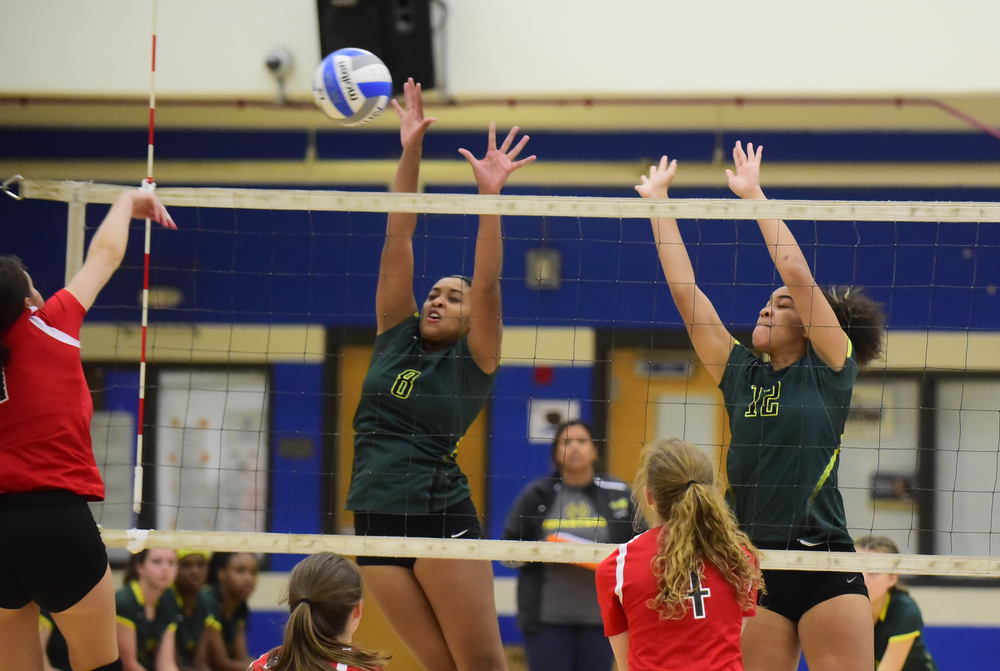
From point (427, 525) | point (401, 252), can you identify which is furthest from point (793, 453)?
point (401, 252)

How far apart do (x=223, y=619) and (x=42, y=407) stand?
3325mm

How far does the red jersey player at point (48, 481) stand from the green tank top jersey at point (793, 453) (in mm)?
2069

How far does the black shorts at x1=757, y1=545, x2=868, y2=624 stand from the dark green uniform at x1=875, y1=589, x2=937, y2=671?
1.96 m

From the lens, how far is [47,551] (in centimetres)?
279

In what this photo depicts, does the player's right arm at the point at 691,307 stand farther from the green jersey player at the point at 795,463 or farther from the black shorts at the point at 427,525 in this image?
the black shorts at the point at 427,525

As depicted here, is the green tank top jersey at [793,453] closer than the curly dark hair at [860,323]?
Yes

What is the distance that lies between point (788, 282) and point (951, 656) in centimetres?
406

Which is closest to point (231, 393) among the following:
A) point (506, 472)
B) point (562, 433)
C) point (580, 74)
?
point (506, 472)

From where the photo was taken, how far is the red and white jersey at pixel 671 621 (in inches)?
101

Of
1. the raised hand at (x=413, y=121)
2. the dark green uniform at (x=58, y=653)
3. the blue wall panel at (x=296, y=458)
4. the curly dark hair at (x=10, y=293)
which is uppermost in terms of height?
the raised hand at (x=413, y=121)

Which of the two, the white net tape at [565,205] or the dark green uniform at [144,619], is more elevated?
the white net tape at [565,205]

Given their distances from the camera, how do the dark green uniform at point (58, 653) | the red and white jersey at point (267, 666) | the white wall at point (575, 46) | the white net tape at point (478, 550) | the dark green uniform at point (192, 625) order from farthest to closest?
the dark green uniform at point (192, 625) < the white wall at point (575, 46) < the dark green uniform at point (58, 653) < the white net tape at point (478, 550) < the red and white jersey at point (267, 666)

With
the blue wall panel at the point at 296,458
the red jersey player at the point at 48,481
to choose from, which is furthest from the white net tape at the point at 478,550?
the blue wall panel at the point at 296,458

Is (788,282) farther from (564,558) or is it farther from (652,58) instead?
(652,58)
